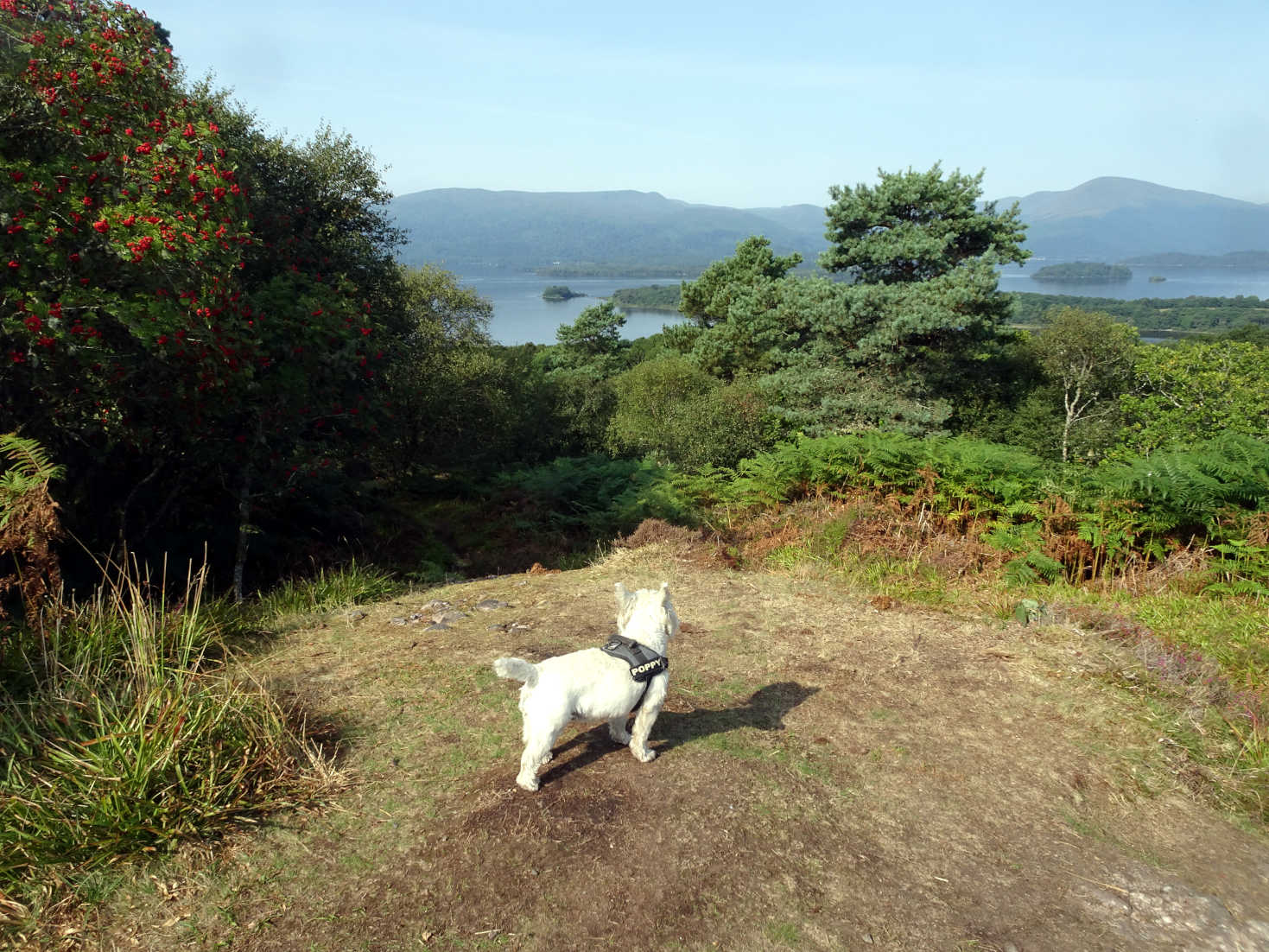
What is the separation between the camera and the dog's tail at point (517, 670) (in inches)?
143

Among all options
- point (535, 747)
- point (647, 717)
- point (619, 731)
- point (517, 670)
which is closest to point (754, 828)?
point (647, 717)

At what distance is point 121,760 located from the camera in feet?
12.3

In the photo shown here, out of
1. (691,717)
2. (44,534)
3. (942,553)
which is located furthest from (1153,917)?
(44,534)

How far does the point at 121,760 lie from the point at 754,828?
344 centimetres

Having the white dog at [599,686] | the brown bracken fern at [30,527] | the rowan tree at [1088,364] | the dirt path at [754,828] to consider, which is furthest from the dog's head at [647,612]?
the rowan tree at [1088,364]

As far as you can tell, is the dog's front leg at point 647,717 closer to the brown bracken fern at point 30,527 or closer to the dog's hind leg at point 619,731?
the dog's hind leg at point 619,731

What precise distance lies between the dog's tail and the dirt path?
0.81 m

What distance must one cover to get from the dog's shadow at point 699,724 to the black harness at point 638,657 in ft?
1.86

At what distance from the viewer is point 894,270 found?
24.8m

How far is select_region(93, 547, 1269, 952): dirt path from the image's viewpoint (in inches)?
130

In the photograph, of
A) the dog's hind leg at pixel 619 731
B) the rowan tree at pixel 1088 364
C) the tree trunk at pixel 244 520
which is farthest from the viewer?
the rowan tree at pixel 1088 364

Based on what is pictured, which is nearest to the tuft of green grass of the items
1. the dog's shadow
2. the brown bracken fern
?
the brown bracken fern

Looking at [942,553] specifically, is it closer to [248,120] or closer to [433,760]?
[433,760]

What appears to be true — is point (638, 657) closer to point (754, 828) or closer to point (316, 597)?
point (754, 828)
